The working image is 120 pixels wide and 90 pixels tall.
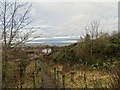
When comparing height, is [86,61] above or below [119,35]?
below

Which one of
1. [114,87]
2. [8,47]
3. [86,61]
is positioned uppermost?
[8,47]

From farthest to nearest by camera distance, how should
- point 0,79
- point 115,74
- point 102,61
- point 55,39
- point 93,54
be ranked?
1. point 93,54
2. point 102,61
3. point 55,39
4. point 0,79
5. point 115,74

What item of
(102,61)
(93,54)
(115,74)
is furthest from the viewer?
(93,54)

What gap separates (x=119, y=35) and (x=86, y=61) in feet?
14.0

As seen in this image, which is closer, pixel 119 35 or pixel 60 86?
pixel 60 86

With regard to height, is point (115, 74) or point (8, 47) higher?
point (8, 47)

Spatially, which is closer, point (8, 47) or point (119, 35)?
point (8, 47)

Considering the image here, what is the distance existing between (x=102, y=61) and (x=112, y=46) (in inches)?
74.8

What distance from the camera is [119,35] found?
21.6 metres

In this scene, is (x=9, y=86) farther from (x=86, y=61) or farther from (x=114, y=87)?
(x=86, y=61)

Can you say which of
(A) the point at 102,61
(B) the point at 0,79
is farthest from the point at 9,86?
(A) the point at 102,61

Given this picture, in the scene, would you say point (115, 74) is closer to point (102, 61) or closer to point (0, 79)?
point (0, 79)

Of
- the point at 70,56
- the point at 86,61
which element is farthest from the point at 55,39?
the point at 70,56

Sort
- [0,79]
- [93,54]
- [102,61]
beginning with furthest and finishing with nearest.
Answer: [93,54]
[102,61]
[0,79]
